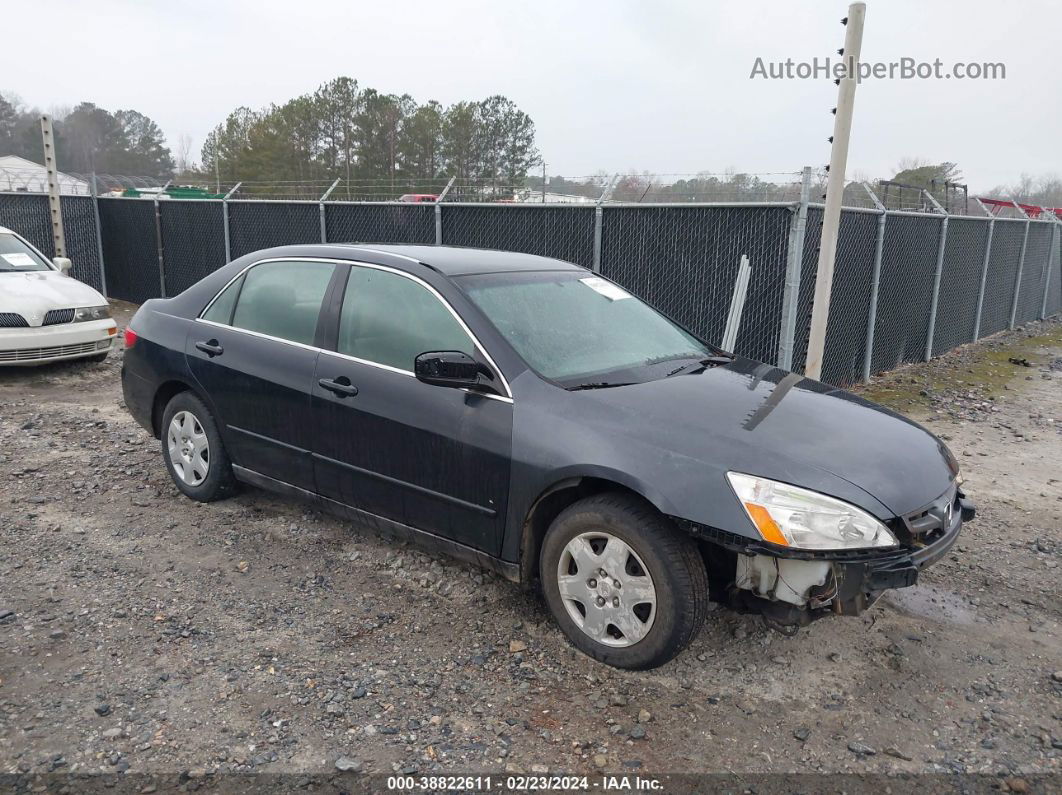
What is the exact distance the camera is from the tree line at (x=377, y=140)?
3428 centimetres

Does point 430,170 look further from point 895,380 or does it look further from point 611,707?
point 611,707

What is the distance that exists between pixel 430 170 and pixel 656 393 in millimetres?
32852

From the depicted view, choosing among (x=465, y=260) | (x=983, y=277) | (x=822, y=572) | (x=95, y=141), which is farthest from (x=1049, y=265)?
(x=95, y=141)

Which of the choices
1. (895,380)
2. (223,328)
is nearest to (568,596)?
(223,328)

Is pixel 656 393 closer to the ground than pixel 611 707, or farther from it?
farther from it

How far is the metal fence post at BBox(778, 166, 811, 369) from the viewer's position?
691 centimetres

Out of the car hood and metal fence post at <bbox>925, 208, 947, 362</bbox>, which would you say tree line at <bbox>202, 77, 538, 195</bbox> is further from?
the car hood

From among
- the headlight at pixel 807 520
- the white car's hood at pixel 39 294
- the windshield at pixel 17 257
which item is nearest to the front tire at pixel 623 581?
the headlight at pixel 807 520

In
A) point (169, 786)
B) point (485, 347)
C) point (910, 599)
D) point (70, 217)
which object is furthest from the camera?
point (70, 217)

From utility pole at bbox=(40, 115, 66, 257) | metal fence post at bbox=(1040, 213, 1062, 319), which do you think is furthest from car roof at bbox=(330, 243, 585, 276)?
metal fence post at bbox=(1040, 213, 1062, 319)

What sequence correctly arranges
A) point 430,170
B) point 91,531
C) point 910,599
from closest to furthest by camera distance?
point 910,599
point 91,531
point 430,170

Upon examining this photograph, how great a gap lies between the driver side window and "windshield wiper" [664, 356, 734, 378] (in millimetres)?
982

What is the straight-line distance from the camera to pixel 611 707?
3.01m

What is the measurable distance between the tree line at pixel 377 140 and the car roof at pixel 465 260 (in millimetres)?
27382
